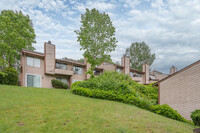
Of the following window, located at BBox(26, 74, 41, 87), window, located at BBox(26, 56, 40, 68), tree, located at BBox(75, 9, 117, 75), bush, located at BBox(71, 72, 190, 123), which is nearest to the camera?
bush, located at BBox(71, 72, 190, 123)

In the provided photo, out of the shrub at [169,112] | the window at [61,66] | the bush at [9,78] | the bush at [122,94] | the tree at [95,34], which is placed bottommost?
the shrub at [169,112]

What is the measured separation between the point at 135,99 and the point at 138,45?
32.8 meters

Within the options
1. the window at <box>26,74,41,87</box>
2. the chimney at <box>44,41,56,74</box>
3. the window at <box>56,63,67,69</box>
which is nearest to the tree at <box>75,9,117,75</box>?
the chimney at <box>44,41,56,74</box>

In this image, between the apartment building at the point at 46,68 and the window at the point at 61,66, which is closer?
the apartment building at the point at 46,68

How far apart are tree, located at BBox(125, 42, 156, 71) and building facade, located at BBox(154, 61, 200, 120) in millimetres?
27894

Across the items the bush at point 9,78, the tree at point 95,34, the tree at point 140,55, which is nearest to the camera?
the bush at point 9,78

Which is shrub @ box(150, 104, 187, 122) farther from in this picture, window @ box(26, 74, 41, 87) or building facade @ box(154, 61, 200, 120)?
window @ box(26, 74, 41, 87)

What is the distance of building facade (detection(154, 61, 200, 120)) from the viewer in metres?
9.72

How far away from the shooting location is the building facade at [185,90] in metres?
9.72

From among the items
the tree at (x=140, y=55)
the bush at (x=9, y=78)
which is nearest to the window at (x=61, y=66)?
the bush at (x=9, y=78)

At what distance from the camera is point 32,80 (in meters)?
18.9

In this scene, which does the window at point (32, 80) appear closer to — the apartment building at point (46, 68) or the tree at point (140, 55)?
the apartment building at point (46, 68)

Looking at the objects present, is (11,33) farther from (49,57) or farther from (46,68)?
(46,68)

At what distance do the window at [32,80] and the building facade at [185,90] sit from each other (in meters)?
18.2
